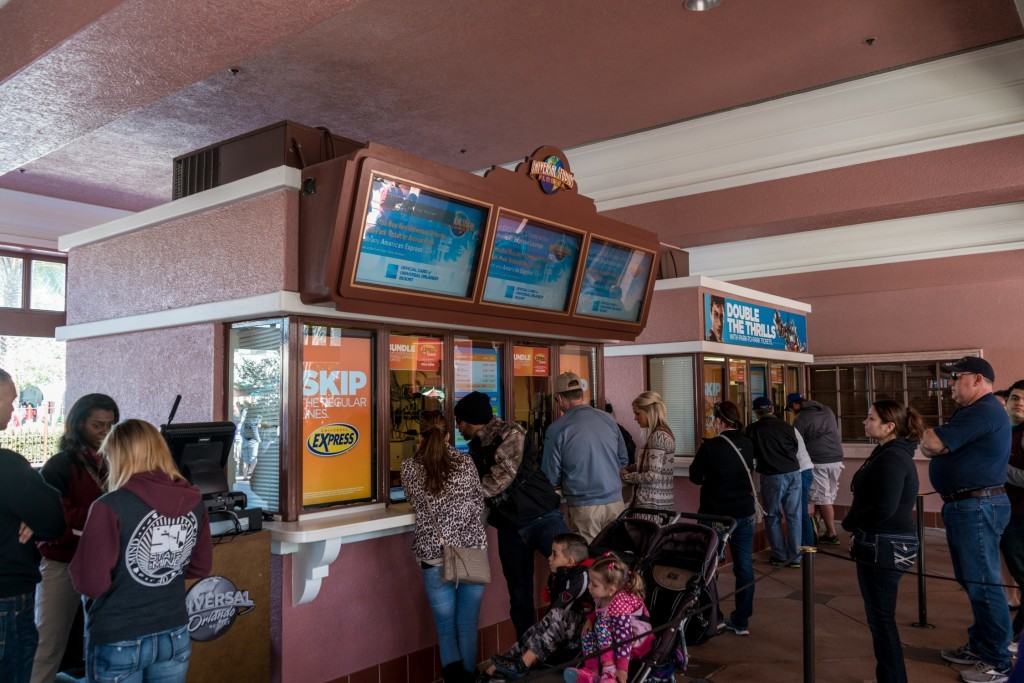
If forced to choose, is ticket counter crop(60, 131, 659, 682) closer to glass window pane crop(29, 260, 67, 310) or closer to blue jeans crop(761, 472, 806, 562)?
blue jeans crop(761, 472, 806, 562)

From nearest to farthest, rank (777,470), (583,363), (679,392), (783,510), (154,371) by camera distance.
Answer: (154,371) < (583,363) < (777,470) < (783,510) < (679,392)

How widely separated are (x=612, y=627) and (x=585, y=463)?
1499 mm

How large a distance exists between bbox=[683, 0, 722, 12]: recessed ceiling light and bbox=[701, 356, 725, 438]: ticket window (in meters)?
3.53

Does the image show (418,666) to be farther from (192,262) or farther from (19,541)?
(192,262)

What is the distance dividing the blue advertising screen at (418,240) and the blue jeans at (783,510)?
12.1ft

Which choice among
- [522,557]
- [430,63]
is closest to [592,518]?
[522,557]

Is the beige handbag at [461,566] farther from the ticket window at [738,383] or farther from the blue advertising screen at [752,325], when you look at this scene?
the ticket window at [738,383]

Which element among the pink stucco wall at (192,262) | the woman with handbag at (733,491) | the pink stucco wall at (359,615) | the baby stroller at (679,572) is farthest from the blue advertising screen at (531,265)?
the baby stroller at (679,572)

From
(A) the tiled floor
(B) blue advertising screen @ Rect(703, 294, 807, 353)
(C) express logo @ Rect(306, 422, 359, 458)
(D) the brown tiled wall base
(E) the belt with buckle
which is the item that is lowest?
(A) the tiled floor

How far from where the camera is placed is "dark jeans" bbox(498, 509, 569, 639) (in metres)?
4.27

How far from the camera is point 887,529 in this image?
370cm

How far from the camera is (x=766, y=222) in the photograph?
6.16m

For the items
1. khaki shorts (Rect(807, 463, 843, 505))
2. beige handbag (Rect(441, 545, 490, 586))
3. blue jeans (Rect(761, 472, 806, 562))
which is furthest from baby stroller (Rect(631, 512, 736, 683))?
khaki shorts (Rect(807, 463, 843, 505))

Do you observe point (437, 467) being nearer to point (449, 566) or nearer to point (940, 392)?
point (449, 566)
